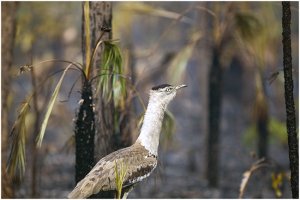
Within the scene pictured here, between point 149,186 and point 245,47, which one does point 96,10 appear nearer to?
point 245,47

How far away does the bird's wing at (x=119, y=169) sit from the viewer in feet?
19.0

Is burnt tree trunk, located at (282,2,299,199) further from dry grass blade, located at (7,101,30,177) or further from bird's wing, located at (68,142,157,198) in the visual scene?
dry grass blade, located at (7,101,30,177)

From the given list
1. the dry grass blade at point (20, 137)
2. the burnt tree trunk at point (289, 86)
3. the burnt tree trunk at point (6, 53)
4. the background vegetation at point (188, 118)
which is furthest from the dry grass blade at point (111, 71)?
the burnt tree trunk at point (6, 53)

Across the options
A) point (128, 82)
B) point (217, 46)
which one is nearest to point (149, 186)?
point (217, 46)

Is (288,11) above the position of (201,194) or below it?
above

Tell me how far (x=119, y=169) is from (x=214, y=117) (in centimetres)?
754

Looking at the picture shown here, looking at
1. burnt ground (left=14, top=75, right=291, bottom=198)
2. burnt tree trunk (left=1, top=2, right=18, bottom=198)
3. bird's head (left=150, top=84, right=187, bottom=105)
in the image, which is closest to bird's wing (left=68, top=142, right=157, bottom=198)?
bird's head (left=150, top=84, right=187, bottom=105)

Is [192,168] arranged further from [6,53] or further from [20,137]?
[20,137]

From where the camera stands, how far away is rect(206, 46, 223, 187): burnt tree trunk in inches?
511

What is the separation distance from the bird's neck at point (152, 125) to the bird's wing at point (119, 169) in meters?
0.07

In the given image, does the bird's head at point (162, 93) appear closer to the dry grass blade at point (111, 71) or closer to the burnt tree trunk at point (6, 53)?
the dry grass blade at point (111, 71)

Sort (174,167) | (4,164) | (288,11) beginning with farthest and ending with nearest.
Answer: (174,167) < (4,164) < (288,11)

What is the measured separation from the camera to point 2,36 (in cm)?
946

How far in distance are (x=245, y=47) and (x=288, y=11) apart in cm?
530
